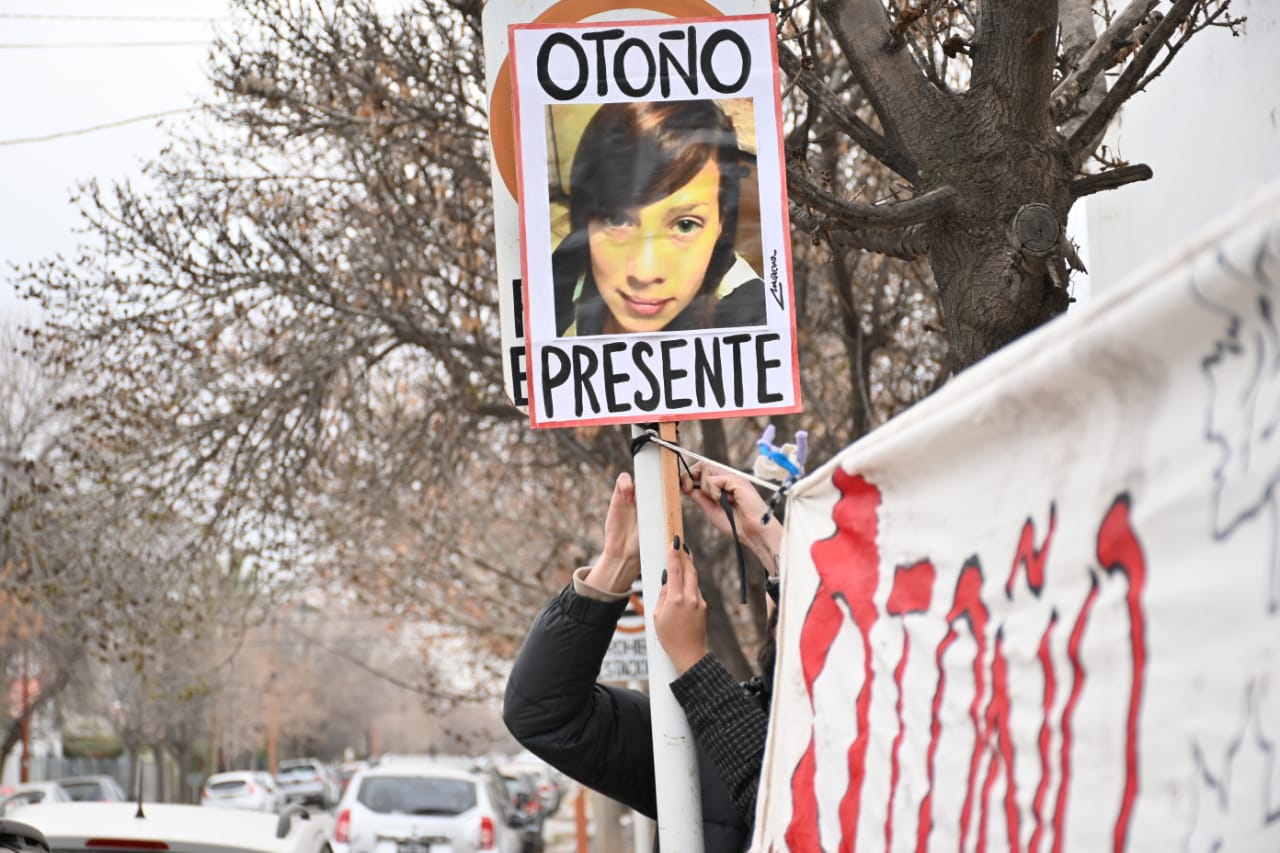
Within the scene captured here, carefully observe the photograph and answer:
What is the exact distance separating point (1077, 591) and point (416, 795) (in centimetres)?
1702

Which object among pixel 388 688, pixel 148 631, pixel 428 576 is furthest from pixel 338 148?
pixel 388 688

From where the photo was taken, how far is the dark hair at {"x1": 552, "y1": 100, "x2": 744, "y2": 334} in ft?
12.3

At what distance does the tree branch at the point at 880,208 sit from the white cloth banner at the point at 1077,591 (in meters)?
2.30

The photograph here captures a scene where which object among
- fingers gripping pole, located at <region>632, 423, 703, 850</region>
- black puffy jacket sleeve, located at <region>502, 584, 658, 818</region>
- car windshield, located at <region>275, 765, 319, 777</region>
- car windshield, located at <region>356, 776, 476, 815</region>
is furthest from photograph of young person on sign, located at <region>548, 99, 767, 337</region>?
car windshield, located at <region>275, 765, 319, 777</region>

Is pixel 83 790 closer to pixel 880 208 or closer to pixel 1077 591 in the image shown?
pixel 880 208

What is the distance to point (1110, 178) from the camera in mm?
5164

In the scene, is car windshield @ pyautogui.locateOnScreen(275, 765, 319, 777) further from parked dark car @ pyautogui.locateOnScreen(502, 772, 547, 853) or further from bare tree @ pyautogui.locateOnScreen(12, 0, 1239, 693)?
bare tree @ pyautogui.locateOnScreen(12, 0, 1239, 693)

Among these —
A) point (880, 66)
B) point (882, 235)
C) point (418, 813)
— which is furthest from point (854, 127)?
point (418, 813)

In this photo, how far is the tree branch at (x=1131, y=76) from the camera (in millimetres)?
4895

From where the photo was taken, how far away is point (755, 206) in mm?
3766

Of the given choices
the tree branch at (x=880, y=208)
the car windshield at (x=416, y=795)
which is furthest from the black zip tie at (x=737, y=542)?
the car windshield at (x=416, y=795)

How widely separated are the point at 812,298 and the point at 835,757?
39.0ft

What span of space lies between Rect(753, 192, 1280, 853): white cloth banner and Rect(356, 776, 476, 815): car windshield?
1595cm

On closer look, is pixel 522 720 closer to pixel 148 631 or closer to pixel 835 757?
pixel 835 757
